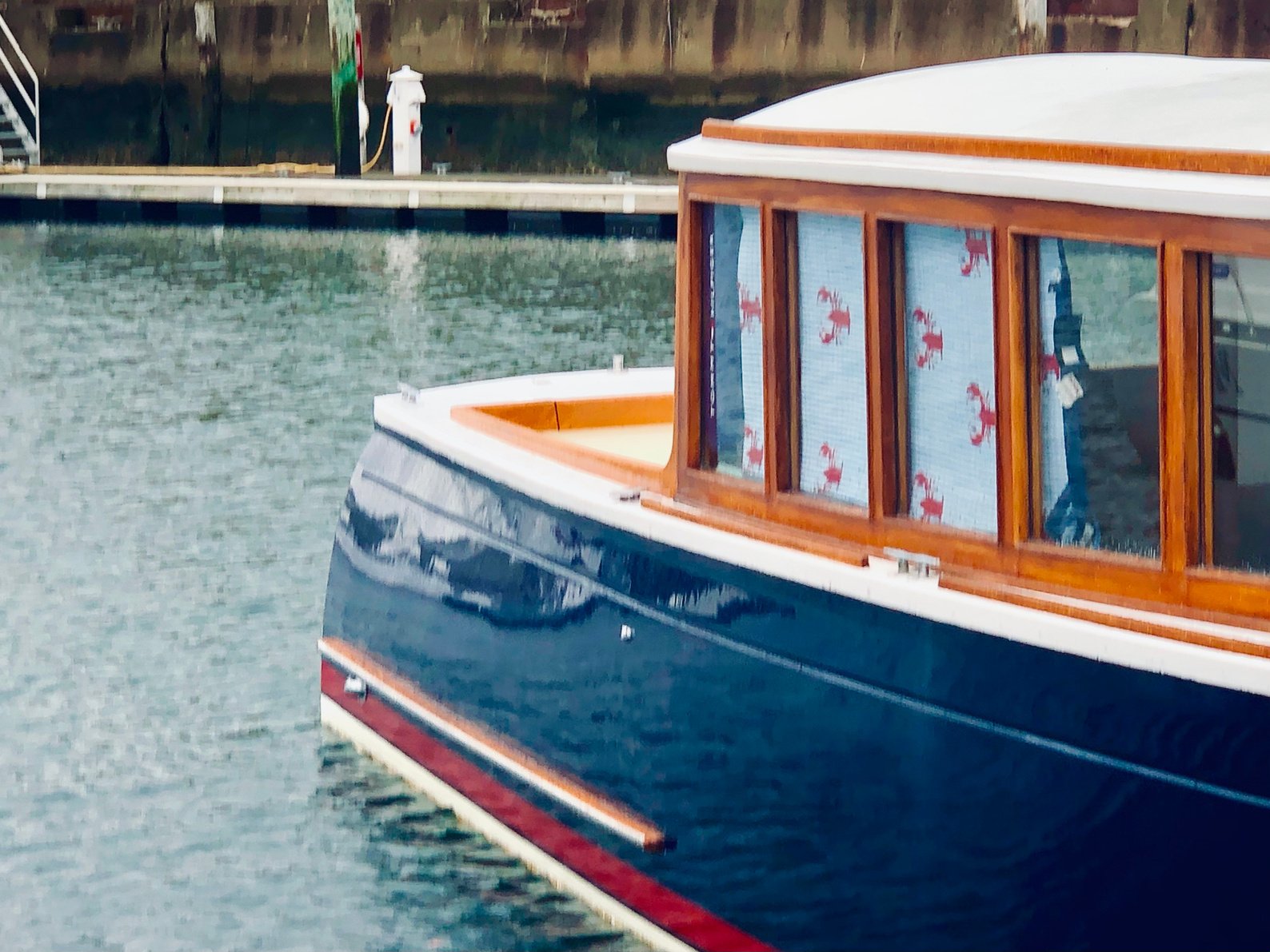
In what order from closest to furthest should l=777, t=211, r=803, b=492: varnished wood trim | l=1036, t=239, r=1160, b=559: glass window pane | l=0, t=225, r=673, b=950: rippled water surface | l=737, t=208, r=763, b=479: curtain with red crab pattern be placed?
1. l=1036, t=239, r=1160, b=559: glass window pane
2. l=777, t=211, r=803, b=492: varnished wood trim
3. l=737, t=208, r=763, b=479: curtain with red crab pattern
4. l=0, t=225, r=673, b=950: rippled water surface

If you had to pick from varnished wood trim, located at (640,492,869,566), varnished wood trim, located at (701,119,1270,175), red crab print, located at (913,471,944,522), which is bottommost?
varnished wood trim, located at (640,492,869,566)

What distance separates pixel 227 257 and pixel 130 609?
1477 centimetres

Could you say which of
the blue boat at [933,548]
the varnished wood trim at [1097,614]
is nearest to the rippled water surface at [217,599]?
the blue boat at [933,548]

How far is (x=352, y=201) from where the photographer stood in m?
27.2

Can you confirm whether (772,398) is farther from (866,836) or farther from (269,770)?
(269,770)

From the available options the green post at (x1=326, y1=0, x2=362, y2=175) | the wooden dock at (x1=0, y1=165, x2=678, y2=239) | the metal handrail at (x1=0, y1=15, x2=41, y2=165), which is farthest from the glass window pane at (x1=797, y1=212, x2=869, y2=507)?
the metal handrail at (x1=0, y1=15, x2=41, y2=165)

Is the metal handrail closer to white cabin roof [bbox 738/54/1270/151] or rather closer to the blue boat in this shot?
the blue boat

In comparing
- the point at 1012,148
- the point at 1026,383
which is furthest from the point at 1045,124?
the point at 1026,383

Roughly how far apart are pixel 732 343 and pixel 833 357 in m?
0.37

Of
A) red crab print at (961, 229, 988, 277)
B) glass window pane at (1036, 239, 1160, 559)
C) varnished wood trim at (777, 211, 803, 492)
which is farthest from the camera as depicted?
varnished wood trim at (777, 211, 803, 492)

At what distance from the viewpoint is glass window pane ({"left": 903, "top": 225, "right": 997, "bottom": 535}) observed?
15.3 feet

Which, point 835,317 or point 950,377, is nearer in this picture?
point 950,377

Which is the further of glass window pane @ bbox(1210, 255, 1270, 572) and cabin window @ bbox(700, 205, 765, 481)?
cabin window @ bbox(700, 205, 765, 481)

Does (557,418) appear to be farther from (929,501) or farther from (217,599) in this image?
(217,599)
